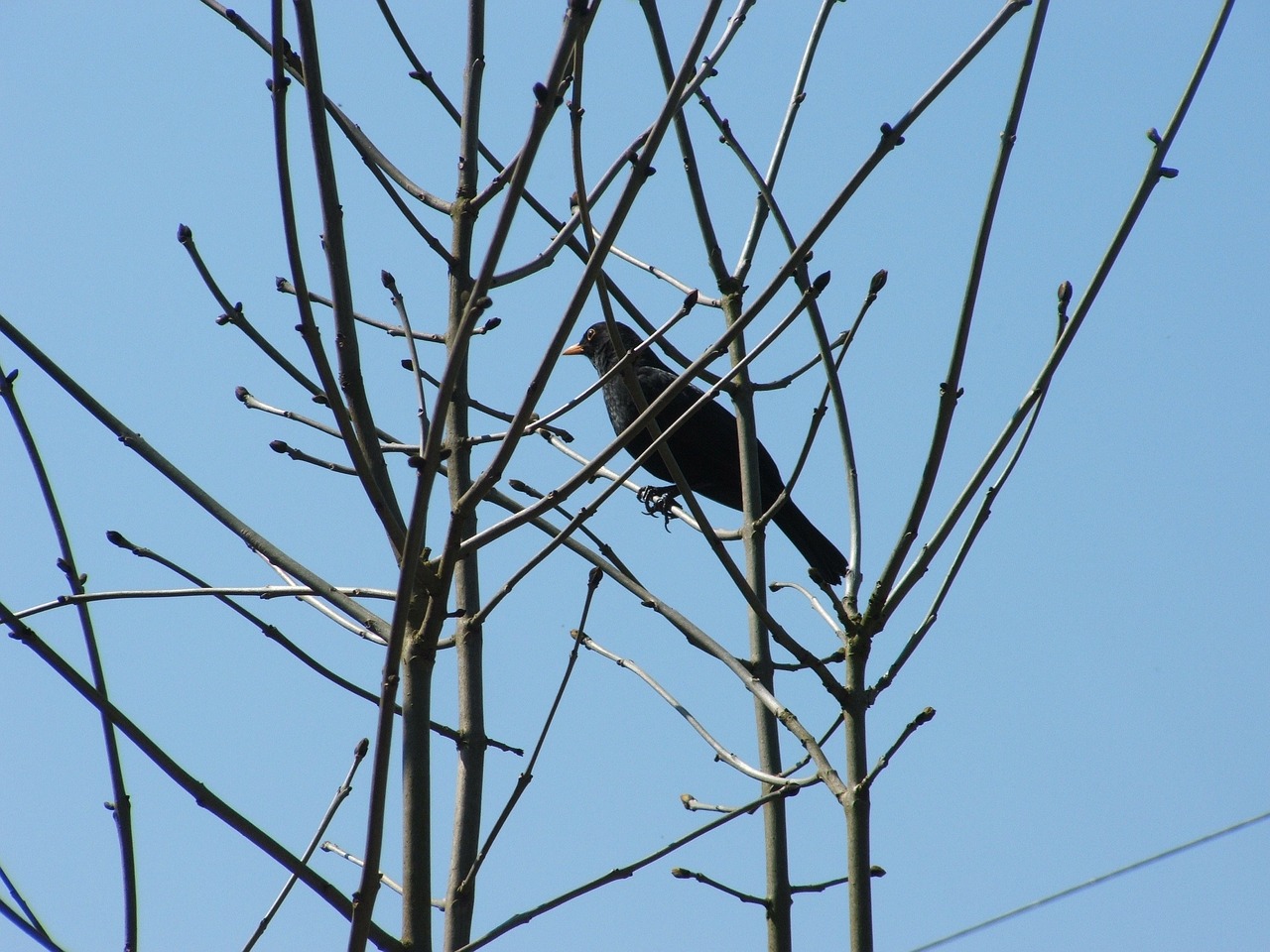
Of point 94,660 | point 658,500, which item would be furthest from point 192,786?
point 658,500

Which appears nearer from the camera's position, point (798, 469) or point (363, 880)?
point (363, 880)

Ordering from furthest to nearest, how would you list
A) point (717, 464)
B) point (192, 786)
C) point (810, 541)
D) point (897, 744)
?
point (717, 464)
point (810, 541)
point (897, 744)
point (192, 786)

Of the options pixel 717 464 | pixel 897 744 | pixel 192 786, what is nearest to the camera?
pixel 192 786

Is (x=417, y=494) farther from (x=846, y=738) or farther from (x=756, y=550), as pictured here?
(x=756, y=550)

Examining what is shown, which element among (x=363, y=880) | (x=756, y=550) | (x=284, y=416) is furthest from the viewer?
(x=756, y=550)

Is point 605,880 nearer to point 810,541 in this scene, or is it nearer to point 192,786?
point 192,786

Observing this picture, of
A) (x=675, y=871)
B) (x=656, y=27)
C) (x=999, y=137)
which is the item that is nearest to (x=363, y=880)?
(x=675, y=871)

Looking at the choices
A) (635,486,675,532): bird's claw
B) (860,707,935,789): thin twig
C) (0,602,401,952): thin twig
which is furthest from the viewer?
(635,486,675,532): bird's claw

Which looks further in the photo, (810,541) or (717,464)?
(717,464)

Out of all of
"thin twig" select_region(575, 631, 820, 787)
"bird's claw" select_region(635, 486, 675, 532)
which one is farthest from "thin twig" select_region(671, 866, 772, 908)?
"bird's claw" select_region(635, 486, 675, 532)

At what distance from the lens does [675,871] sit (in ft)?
8.95

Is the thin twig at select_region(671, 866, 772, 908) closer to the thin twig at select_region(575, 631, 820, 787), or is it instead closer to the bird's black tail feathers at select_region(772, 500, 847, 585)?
A: the thin twig at select_region(575, 631, 820, 787)

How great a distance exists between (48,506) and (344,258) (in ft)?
2.12

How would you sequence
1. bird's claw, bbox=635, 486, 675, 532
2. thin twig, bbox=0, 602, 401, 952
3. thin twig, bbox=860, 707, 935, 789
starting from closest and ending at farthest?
thin twig, bbox=0, 602, 401, 952 < thin twig, bbox=860, 707, 935, 789 < bird's claw, bbox=635, 486, 675, 532
